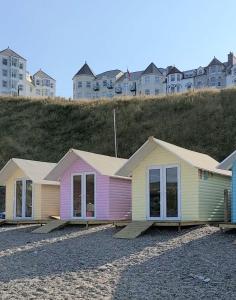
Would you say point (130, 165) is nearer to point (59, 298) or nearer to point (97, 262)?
point (97, 262)

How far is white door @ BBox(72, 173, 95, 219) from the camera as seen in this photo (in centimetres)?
2156

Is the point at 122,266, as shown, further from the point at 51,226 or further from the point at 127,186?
the point at 127,186

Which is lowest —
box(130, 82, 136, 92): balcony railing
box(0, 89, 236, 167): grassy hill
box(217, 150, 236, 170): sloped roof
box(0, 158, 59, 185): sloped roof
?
box(0, 158, 59, 185): sloped roof

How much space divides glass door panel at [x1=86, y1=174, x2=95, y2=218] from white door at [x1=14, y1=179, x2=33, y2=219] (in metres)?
3.81

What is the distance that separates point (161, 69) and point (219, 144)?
7538 centimetres

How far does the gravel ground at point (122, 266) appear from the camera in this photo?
10.4 metres

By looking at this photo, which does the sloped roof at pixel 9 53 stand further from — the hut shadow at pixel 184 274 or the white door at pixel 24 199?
the hut shadow at pixel 184 274

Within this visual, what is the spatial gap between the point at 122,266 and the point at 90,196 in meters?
8.94

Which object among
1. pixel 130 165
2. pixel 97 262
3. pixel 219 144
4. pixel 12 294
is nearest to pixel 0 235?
pixel 130 165

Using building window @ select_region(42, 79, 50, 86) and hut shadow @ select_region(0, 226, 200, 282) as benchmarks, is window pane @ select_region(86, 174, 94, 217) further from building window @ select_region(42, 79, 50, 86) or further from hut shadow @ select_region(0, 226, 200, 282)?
building window @ select_region(42, 79, 50, 86)

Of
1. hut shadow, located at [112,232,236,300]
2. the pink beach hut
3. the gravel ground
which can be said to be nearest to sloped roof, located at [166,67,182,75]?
the pink beach hut

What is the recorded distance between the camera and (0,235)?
20.1 meters

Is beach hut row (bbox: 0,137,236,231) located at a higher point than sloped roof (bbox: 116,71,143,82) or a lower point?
lower

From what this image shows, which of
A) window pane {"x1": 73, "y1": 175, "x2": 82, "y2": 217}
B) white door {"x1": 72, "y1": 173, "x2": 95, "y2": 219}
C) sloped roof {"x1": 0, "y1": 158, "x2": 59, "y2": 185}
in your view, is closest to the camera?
white door {"x1": 72, "y1": 173, "x2": 95, "y2": 219}
